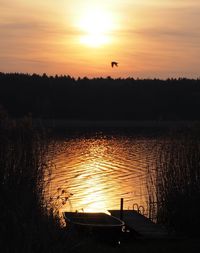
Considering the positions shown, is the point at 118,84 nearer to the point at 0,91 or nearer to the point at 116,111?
the point at 116,111

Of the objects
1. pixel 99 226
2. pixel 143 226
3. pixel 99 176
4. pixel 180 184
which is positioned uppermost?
pixel 180 184

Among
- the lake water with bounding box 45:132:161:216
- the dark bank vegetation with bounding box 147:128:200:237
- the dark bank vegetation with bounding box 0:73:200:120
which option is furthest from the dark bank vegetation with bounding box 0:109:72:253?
the dark bank vegetation with bounding box 0:73:200:120

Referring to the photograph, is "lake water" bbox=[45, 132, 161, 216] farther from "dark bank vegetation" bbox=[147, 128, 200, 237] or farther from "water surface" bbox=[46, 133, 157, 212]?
"dark bank vegetation" bbox=[147, 128, 200, 237]

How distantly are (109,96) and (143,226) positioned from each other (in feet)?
203

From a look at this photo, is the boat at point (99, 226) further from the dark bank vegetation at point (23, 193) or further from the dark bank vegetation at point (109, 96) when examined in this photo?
the dark bank vegetation at point (109, 96)

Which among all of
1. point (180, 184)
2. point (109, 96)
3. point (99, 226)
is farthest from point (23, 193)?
point (109, 96)

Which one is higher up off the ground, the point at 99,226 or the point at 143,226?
the point at 99,226

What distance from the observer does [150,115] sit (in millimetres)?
65375

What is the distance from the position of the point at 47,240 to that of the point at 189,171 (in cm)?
557

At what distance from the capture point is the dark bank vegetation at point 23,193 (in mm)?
8055

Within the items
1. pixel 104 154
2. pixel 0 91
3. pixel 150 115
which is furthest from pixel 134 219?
pixel 150 115

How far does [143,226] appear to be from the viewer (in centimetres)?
1309

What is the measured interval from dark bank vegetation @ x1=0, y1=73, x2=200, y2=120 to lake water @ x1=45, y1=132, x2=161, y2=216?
1979 cm

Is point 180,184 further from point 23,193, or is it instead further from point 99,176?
point 99,176
